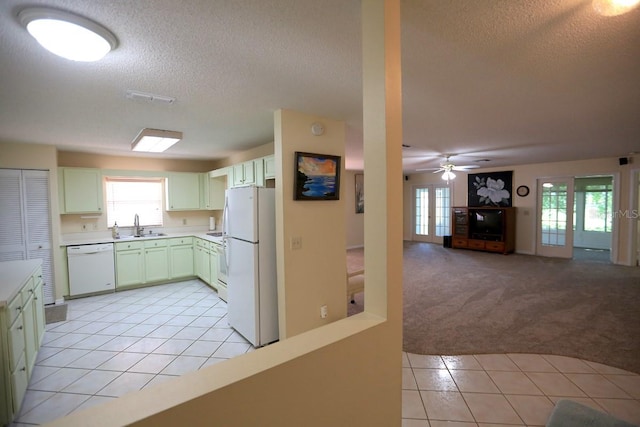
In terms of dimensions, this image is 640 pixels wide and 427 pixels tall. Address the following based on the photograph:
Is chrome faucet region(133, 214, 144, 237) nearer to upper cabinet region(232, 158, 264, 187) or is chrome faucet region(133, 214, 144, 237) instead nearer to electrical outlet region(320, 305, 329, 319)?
upper cabinet region(232, 158, 264, 187)

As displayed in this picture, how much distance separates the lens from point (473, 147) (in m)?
4.81

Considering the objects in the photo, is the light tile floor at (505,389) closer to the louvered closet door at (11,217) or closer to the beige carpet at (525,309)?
the beige carpet at (525,309)

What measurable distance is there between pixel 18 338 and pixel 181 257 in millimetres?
3164

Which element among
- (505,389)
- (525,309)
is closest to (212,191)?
(505,389)

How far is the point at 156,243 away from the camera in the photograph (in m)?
5.10

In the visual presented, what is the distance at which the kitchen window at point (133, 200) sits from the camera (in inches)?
207

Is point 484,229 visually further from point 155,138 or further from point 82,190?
point 82,190

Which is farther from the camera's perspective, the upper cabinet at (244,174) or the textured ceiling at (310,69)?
the upper cabinet at (244,174)

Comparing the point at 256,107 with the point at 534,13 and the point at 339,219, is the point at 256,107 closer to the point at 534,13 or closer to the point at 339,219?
the point at 339,219

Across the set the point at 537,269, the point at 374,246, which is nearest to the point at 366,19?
the point at 374,246

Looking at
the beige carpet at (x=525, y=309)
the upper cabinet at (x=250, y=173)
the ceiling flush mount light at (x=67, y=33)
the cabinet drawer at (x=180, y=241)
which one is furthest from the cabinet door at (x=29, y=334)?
the beige carpet at (x=525, y=309)

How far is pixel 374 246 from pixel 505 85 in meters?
1.91

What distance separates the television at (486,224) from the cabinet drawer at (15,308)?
8.57m

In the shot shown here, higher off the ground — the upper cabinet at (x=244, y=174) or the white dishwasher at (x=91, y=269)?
the upper cabinet at (x=244, y=174)
